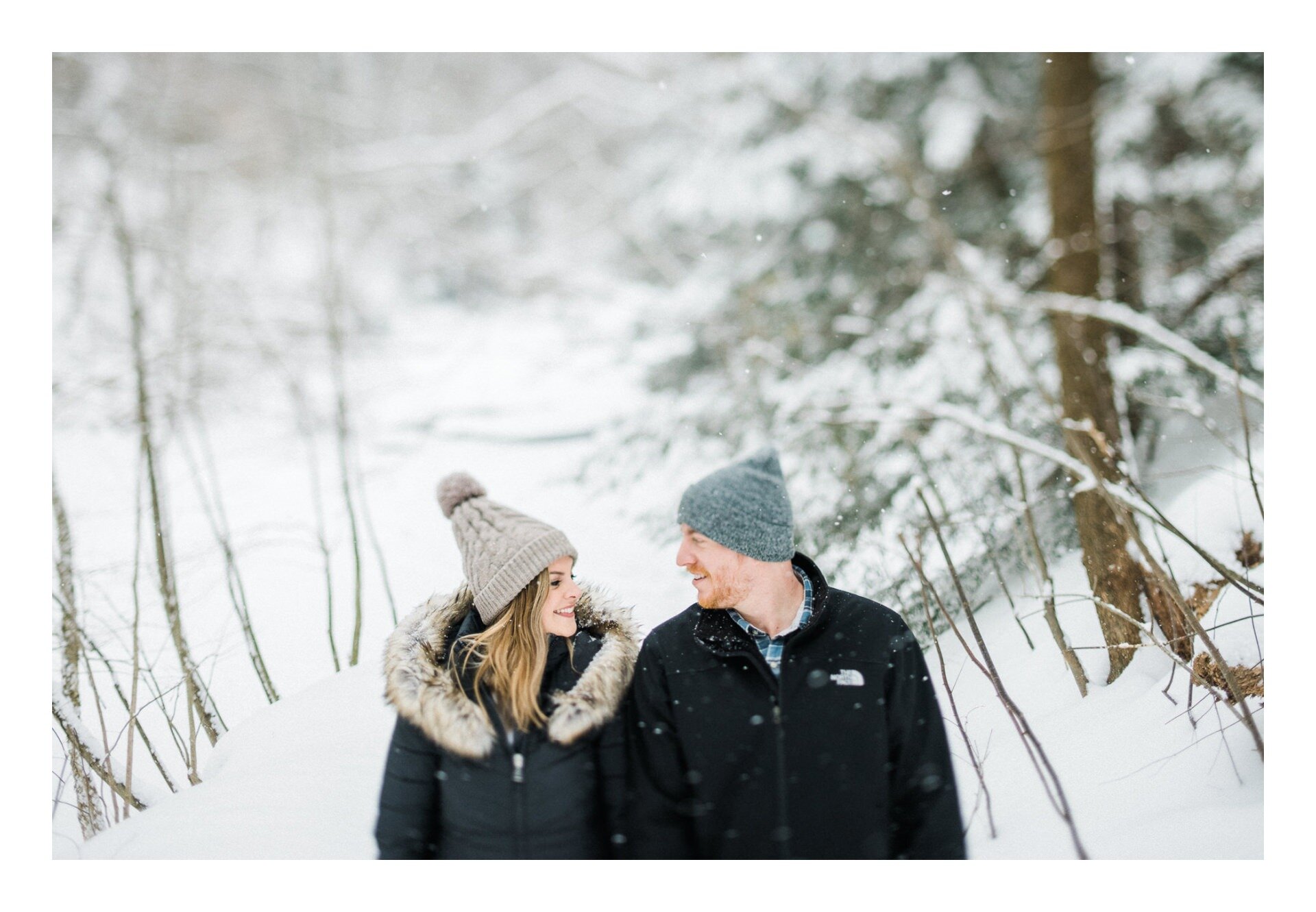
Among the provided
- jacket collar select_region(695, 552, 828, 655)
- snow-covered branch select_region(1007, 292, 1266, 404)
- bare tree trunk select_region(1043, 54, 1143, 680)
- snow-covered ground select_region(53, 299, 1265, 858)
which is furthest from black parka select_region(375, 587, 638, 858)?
snow-covered branch select_region(1007, 292, 1266, 404)

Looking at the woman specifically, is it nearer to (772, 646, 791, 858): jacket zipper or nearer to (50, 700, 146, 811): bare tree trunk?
(772, 646, 791, 858): jacket zipper

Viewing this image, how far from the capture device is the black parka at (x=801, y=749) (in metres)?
1.75

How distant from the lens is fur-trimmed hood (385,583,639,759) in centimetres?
166

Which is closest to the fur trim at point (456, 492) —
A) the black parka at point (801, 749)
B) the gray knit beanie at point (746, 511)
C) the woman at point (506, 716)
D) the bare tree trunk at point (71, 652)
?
the woman at point (506, 716)

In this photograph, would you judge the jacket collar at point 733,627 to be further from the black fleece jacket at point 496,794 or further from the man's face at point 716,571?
the black fleece jacket at point 496,794

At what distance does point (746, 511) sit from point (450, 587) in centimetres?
115

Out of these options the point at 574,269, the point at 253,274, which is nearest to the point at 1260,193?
the point at 574,269

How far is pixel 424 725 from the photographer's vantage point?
1.66 meters

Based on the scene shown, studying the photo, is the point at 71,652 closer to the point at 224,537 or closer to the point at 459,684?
the point at 224,537

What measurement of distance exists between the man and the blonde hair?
0.29m

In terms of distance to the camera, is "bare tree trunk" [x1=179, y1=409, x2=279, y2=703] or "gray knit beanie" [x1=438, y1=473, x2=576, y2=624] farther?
"bare tree trunk" [x1=179, y1=409, x2=279, y2=703]
